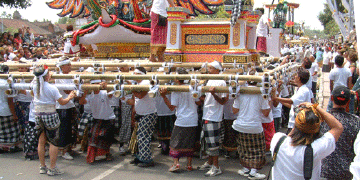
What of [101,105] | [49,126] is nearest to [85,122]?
[101,105]

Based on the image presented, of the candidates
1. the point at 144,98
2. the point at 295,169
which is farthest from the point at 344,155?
the point at 144,98

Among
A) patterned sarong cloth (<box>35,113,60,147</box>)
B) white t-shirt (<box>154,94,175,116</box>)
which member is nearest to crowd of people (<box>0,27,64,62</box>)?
patterned sarong cloth (<box>35,113,60,147</box>)

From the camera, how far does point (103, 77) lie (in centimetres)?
539

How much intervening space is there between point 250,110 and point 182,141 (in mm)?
1155

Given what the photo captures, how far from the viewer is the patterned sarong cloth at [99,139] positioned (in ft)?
18.6

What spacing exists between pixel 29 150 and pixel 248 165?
373 centimetres

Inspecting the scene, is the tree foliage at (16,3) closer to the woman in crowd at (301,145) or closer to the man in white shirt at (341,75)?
the man in white shirt at (341,75)

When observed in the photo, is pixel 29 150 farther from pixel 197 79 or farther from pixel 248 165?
pixel 248 165

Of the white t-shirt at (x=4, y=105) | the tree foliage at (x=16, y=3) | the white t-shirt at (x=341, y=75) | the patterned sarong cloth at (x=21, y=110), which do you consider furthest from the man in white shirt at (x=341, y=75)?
the tree foliage at (x=16, y=3)

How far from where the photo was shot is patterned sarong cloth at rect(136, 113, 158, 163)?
546 cm

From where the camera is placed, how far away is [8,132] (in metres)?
6.32

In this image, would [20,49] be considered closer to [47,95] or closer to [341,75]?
[47,95]

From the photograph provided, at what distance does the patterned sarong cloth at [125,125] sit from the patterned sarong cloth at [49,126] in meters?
1.32

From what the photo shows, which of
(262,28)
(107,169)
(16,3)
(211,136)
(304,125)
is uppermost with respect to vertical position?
(16,3)
